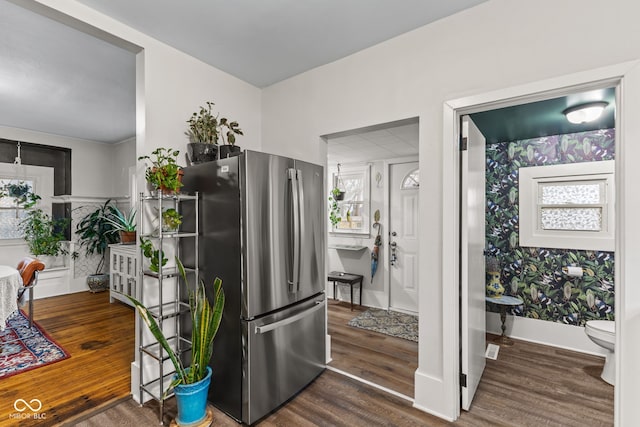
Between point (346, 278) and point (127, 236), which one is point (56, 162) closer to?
point (127, 236)

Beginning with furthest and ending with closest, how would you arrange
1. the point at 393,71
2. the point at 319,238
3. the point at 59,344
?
the point at 59,344 → the point at 319,238 → the point at 393,71

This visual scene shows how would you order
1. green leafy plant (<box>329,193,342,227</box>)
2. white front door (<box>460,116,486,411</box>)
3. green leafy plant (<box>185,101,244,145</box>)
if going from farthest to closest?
green leafy plant (<box>329,193,342,227</box>) → green leafy plant (<box>185,101,244,145</box>) → white front door (<box>460,116,486,411</box>)

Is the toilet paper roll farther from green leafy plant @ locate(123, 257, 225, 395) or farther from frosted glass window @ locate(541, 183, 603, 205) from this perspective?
green leafy plant @ locate(123, 257, 225, 395)

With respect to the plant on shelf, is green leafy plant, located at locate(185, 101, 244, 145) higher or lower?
higher

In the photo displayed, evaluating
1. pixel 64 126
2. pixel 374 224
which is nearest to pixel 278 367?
pixel 374 224

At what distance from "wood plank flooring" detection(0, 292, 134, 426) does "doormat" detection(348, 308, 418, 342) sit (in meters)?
2.49

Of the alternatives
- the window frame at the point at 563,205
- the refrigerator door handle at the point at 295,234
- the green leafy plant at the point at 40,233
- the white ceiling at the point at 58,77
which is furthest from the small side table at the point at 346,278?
the green leafy plant at the point at 40,233

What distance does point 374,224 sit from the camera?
4711mm

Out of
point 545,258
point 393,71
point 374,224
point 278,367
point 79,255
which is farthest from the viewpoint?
point 79,255

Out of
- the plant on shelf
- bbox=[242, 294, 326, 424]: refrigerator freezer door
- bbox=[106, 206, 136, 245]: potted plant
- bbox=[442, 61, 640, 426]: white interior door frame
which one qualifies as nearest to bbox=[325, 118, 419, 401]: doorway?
bbox=[242, 294, 326, 424]: refrigerator freezer door

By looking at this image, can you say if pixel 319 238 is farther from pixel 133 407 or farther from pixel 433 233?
pixel 133 407

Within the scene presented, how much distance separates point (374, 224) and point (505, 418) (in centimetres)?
298

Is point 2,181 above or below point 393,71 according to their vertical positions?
below

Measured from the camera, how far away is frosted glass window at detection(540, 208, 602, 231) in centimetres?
309
